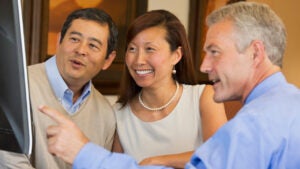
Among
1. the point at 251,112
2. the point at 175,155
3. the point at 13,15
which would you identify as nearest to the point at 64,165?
the point at 175,155

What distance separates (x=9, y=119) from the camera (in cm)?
84

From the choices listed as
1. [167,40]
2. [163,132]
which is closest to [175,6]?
[167,40]

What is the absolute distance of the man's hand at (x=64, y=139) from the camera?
43.4 inches

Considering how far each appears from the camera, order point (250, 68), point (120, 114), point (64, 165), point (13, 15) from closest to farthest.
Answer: point (13, 15) → point (250, 68) → point (64, 165) → point (120, 114)

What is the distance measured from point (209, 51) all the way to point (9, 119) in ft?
2.00

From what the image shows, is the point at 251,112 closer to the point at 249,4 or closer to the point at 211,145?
the point at 211,145

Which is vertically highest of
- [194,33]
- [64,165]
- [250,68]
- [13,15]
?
[13,15]

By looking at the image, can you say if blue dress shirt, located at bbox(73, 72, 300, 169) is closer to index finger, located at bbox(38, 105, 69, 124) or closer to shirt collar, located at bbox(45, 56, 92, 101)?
index finger, located at bbox(38, 105, 69, 124)

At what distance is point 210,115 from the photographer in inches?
75.9

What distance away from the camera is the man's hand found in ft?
3.62

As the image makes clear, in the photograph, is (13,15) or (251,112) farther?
(251,112)

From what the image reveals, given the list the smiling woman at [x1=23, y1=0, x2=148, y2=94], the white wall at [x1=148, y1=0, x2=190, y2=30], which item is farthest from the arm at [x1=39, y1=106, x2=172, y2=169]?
the white wall at [x1=148, y1=0, x2=190, y2=30]

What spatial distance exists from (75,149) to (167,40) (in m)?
0.95

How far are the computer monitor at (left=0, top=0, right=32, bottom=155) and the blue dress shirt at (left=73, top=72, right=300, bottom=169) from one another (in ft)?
1.03
